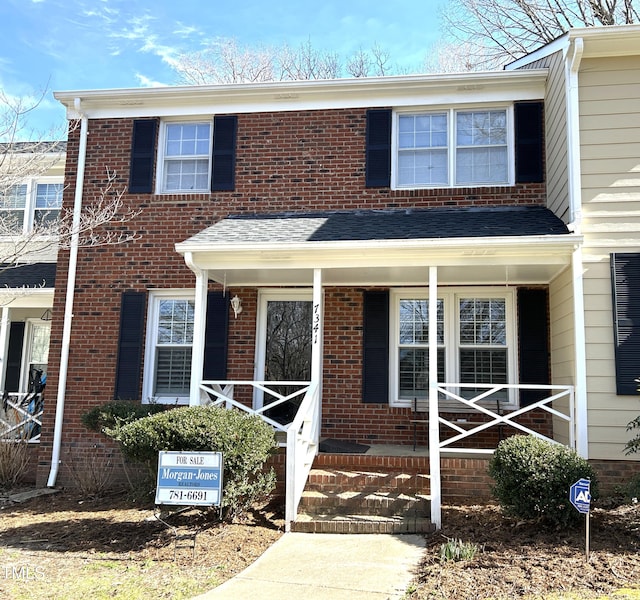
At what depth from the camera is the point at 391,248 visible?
7.72m

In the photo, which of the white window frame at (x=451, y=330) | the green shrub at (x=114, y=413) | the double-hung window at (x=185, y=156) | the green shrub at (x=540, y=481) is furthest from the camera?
the double-hung window at (x=185, y=156)

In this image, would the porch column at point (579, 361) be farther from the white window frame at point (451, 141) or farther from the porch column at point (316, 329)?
the porch column at point (316, 329)

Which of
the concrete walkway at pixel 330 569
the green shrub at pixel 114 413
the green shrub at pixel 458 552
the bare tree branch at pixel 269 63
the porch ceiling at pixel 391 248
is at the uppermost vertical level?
the bare tree branch at pixel 269 63

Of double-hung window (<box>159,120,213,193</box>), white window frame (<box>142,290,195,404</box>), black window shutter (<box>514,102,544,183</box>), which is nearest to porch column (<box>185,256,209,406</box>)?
white window frame (<box>142,290,195,404</box>)

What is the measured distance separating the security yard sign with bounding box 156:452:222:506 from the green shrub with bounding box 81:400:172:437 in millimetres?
2385

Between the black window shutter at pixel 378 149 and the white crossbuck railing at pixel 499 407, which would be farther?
the black window shutter at pixel 378 149

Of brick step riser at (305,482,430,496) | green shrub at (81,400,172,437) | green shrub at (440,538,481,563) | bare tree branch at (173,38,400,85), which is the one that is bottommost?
green shrub at (440,538,481,563)

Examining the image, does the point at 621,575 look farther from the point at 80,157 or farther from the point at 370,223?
the point at 80,157

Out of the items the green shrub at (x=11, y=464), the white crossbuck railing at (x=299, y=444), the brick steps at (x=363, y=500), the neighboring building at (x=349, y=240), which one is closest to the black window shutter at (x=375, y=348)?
Result: the neighboring building at (x=349, y=240)

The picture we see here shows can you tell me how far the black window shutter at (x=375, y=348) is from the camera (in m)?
9.13

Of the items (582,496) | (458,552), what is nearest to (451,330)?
(582,496)

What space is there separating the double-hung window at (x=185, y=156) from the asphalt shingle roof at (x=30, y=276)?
139 inches

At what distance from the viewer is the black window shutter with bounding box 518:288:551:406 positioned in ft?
28.5

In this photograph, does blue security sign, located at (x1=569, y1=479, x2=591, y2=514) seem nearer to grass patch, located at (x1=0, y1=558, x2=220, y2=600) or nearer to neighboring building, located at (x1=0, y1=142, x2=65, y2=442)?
grass patch, located at (x1=0, y1=558, x2=220, y2=600)
